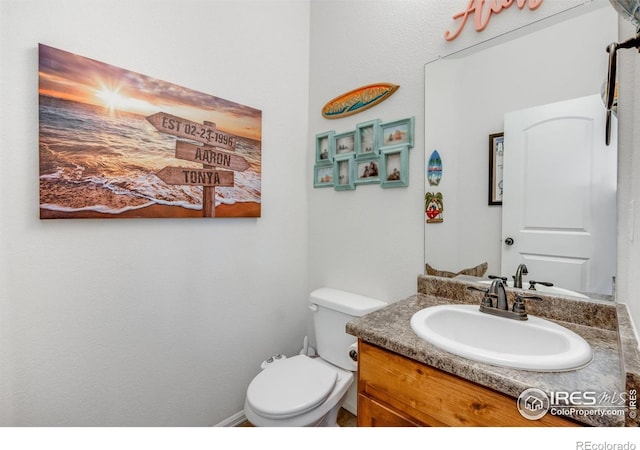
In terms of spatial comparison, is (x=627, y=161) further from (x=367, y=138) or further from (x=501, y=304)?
(x=367, y=138)

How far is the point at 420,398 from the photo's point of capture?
0.86 metres

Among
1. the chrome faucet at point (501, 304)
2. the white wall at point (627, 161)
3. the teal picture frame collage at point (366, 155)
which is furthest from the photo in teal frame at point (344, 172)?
the white wall at point (627, 161)

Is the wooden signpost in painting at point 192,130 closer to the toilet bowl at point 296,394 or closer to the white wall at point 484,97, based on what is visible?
the white wall at point 484,97

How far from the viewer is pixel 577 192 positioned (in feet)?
3.47

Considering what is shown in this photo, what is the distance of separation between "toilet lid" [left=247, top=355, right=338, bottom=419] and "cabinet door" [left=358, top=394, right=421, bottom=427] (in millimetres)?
297

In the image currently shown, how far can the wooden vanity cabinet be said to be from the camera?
2.36ft

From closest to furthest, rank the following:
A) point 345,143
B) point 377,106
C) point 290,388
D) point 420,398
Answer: point 420,398 < point 290,388 < point 377,106 < point 345,143

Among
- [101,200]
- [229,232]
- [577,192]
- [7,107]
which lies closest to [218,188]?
[229,232]

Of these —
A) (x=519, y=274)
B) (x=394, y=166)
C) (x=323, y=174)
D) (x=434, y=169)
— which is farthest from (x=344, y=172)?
(x=519, y=274)

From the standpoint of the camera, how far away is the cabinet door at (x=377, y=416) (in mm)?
895

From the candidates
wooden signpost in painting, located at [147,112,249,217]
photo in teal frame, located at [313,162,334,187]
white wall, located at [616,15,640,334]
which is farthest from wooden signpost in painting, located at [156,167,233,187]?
white wall, located at [616,15,640,334]

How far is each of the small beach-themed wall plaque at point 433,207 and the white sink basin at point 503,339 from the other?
0.41 metres

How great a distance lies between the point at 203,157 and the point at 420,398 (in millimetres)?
1348

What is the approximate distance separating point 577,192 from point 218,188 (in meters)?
1.51
